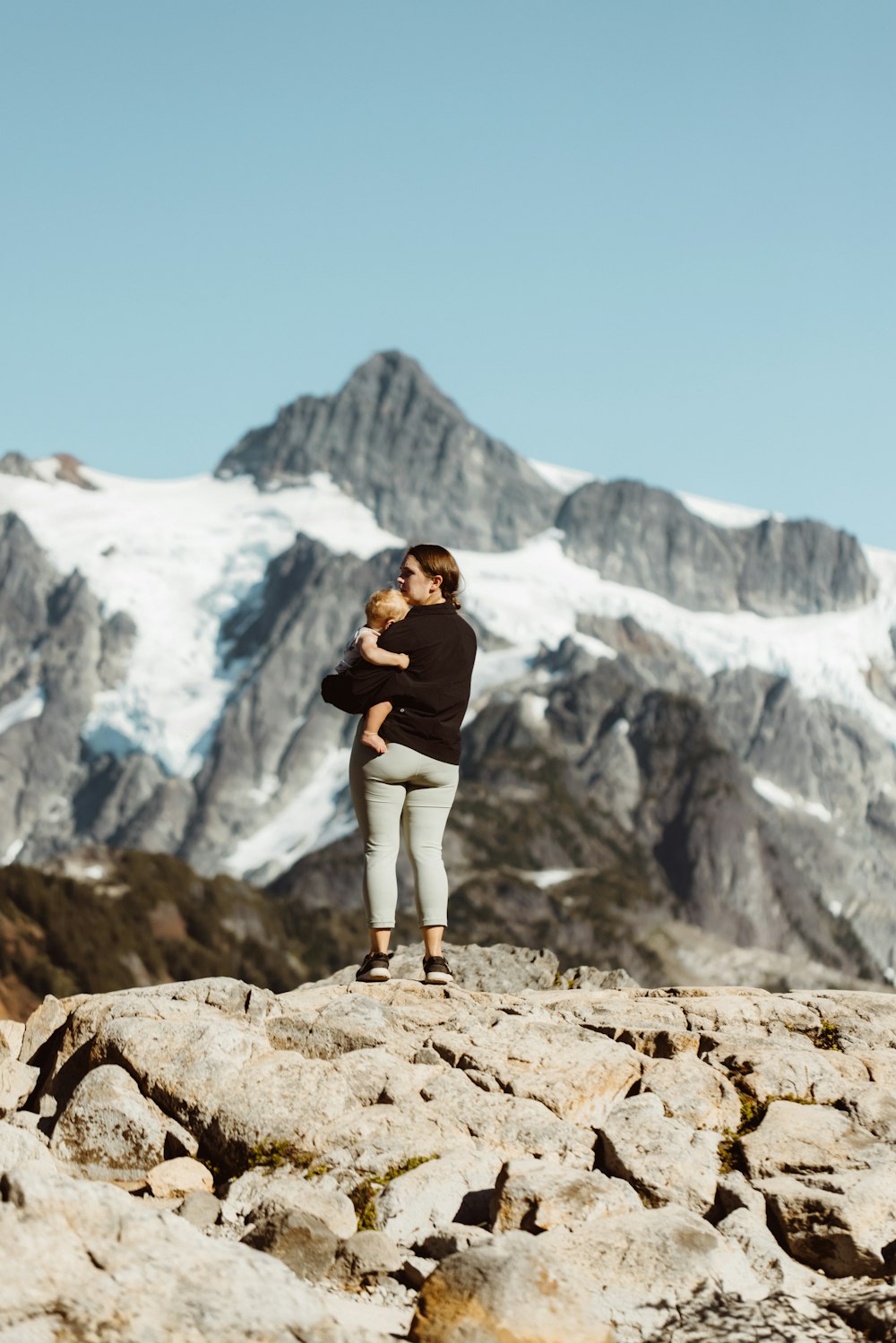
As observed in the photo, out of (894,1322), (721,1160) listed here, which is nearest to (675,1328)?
(894,1322)

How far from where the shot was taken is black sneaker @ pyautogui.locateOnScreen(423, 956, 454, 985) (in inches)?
640

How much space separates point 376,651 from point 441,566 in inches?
46.0

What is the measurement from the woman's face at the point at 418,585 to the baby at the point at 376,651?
0.14m

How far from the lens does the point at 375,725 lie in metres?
15.7

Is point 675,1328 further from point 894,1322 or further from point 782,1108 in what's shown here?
point 782,1108

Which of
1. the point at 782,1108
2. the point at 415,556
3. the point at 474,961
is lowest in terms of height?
the point at 474,961

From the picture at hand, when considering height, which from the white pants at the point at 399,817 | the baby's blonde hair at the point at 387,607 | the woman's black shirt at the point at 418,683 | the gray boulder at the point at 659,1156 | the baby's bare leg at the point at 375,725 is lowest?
the gray boulder at the point at 659,1156

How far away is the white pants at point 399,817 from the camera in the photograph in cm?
1585

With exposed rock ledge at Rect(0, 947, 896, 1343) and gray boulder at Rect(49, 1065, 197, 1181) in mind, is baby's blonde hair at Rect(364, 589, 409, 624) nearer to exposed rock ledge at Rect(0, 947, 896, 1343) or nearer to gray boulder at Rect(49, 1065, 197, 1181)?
exposed rock ledge at Rect(0, 947, 896, 1343)

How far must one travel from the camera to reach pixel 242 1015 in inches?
580

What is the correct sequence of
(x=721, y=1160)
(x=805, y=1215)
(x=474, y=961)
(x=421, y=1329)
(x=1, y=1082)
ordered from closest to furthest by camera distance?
(x=421, y=1329) < (x=805, y=1215) < (x=721, y=1160) < (x=1, y=1082) < (x=474, y=961)

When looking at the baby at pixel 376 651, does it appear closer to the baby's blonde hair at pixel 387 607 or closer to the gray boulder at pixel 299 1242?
the baby's blonde hair at pixel 387 607

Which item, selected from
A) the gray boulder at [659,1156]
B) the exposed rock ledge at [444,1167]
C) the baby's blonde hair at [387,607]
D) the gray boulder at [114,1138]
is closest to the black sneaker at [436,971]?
the exposed rock ledge at [444,1167]

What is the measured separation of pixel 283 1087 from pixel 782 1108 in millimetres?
4040
